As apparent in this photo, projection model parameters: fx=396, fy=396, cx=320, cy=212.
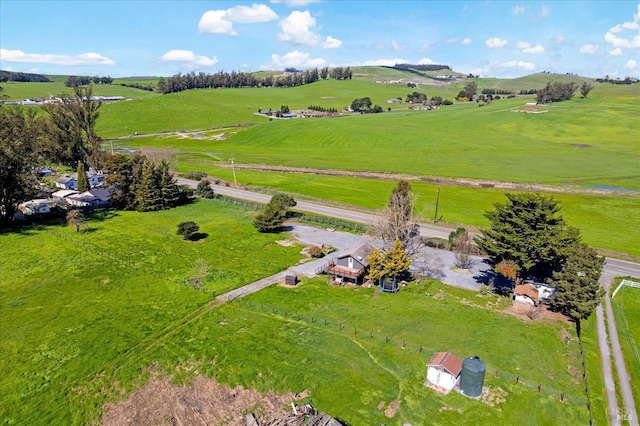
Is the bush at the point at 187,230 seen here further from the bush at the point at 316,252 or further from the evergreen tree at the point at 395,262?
the evergreen tree at the point at 395,262

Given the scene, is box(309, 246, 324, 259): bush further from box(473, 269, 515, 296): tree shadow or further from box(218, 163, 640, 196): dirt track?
box(218, 163, 640, 196): dirt track

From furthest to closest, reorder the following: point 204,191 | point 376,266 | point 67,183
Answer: point 67,183 → point 204,191 → point 376,266

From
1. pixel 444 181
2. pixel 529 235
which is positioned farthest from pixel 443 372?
pixel 444 181

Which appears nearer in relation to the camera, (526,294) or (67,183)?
(526,294)

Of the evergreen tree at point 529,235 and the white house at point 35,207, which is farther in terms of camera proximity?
the white house at point 35,207

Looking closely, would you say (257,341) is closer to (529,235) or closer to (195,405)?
(195,405)

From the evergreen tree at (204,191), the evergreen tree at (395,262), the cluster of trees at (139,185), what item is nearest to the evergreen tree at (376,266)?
the evergreen tree at (395,262)
